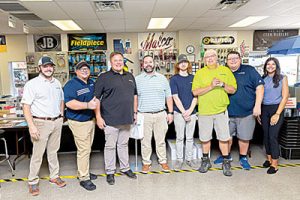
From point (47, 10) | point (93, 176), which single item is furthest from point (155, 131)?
point (47, 10)

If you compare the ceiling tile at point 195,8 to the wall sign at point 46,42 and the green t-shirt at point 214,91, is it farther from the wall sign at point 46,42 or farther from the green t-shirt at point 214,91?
the wall sign at point 46,42

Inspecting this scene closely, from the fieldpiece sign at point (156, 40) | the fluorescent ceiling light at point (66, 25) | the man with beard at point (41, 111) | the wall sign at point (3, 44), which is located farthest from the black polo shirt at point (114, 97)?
the wall sign at point (3, 44)

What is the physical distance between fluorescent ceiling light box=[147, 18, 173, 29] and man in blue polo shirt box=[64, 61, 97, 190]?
12.7 ft

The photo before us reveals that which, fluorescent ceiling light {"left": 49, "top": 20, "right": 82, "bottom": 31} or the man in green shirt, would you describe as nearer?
the man in green shirt

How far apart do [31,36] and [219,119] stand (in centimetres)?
728

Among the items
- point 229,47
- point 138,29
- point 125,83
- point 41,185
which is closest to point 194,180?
point 125,83

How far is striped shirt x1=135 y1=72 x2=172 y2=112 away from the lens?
11.2ft

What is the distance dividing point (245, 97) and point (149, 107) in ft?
4.30

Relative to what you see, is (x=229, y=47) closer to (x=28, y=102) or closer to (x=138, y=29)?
(x=138, y=29)

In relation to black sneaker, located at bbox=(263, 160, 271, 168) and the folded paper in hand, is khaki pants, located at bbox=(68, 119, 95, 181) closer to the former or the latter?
the folded paper in hand

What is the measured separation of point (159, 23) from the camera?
23.0 ft

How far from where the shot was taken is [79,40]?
27.8 feet

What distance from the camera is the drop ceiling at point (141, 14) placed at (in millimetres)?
4941

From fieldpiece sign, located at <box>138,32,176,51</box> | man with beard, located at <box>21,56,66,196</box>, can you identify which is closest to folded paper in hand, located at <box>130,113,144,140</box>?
man with beard, located at <box>21,56,66,196</box>
